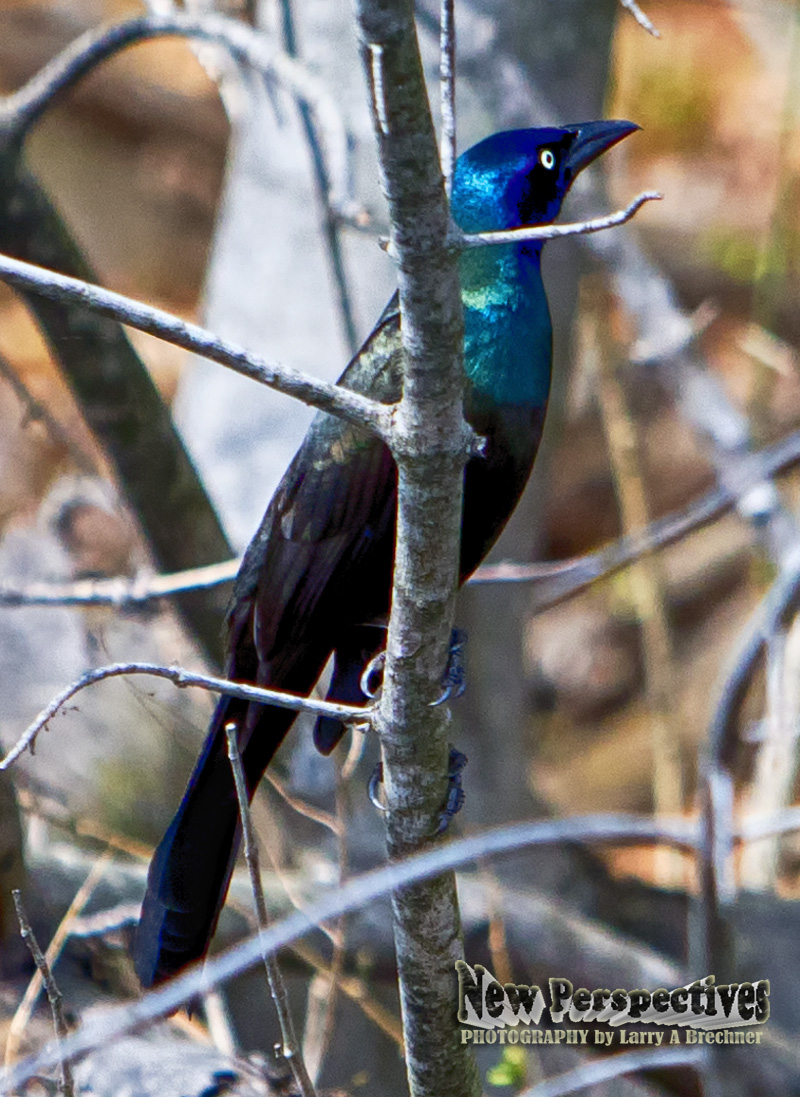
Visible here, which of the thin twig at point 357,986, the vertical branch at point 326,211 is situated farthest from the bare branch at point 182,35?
the thin twig at point 357,986

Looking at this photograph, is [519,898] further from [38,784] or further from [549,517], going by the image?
[549,517]

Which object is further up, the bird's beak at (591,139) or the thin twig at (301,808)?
the bird's beak at (591,139)

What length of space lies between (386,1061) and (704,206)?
223 inches

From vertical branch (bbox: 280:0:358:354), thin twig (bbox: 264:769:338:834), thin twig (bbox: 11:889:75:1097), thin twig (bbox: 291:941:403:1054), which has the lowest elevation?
thin twig (bbox: 11:889:75:1097)

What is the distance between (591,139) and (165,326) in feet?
3.95

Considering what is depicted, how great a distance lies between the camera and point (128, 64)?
288 inches

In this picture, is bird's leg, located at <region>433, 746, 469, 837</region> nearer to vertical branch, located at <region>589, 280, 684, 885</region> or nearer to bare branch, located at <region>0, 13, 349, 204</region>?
bare branch, located at <region>0, 13, 349, 204</region>

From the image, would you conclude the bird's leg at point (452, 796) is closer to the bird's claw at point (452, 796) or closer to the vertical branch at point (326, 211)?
the bird's claw at point (452, 796)

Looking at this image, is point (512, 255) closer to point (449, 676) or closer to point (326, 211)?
point (449, 676)

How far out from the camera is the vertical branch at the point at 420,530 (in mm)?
1021

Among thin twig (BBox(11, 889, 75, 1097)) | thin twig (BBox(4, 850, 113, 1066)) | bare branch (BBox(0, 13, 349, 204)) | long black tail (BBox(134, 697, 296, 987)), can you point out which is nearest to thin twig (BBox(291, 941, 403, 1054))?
thin twig (BBox(4, 850, 113, 1066))

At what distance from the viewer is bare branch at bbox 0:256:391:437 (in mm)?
1086

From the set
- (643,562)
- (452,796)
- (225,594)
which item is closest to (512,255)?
(452,796)

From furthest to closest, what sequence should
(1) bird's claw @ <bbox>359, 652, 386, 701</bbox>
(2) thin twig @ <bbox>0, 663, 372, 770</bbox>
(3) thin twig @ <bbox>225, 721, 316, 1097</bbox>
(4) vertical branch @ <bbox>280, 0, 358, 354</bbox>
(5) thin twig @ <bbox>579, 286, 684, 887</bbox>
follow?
(5) thin twig @ <bbox>579, 286, 684, 887</bbox>, (4) vertical branch @ <bbox>280, 0, 358, 354</bbox>, (1) bird's claw @ <bbox>359, 652, 386, 701</bbox>, (3) thin twig @ <bbox>225, 721, 316, 1097</bbox>, (2) thin twig @ <bbox>0, 663, 372, 770</bbox>
